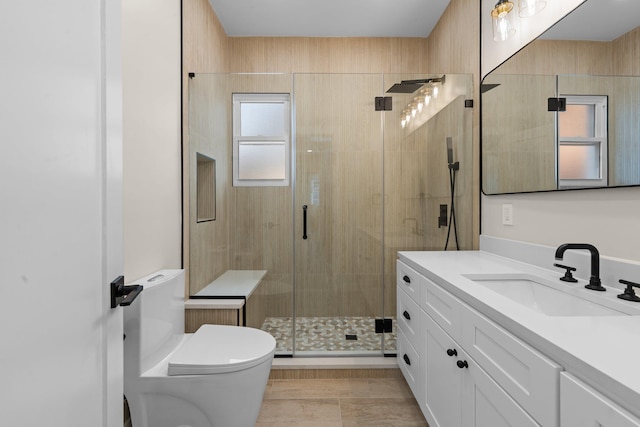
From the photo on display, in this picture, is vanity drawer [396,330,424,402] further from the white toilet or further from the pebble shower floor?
the white toilet

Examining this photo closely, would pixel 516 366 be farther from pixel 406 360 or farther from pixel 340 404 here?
pixel 340 404

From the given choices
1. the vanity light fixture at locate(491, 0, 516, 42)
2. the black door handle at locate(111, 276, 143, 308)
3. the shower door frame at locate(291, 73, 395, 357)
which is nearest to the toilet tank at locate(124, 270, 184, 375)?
the black door handle at locate(111, 276, 143, 308)

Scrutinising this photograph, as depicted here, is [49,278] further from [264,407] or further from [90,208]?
[264,407]

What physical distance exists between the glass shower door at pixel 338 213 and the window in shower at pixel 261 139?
0.11m

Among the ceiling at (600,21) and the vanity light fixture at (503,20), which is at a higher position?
the vanity light fixture at (503,20)

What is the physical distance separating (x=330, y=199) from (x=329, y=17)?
1582 millimetres

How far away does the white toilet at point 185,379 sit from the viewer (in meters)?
1.30

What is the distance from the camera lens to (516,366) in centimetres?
82

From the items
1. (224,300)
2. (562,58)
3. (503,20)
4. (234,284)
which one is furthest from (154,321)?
(503,20)

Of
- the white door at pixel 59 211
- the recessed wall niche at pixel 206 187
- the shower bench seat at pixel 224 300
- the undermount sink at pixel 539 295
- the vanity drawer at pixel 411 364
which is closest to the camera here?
the white door at pixel 59 211

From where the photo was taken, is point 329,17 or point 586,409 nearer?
point 586,409

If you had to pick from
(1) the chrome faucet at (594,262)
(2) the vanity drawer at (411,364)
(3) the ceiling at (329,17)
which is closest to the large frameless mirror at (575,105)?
(1) the chrome faucet at (594,262)

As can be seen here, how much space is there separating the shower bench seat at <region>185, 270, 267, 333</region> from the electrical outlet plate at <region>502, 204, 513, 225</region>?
1.64 meters

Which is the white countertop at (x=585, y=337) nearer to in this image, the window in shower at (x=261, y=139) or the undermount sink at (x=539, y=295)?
the undermount sink at (x=539, y=295)
